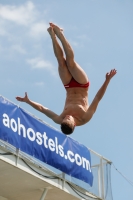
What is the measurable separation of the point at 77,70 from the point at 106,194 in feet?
13.0

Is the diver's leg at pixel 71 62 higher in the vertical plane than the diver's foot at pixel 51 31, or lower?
lower

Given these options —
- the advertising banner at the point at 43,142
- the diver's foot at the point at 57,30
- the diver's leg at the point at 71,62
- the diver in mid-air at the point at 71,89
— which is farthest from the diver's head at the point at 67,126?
the diver's foot at the point at 57,30

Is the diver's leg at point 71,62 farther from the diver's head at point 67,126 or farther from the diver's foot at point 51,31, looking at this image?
the diver's head at point 67,126

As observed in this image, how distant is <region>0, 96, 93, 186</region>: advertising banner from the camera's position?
1270 cm

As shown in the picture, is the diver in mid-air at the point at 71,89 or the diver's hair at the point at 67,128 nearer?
the diver's hair at the point at 67,128

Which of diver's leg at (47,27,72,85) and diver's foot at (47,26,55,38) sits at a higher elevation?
diver's foot at (47,26,55,38)

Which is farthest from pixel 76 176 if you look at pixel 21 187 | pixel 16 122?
pixel 16 122

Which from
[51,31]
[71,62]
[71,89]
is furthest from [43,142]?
[51,31]

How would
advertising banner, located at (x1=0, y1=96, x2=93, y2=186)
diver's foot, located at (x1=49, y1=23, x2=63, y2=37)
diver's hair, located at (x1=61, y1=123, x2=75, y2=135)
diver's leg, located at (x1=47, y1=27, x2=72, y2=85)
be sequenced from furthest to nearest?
advertising banner, located at (x1=0, y1=96, x2=93, y2=186), diver's leg, located at (x1=47, y1=27, x2=72, y2=85), diver's foot, located at (x1=49, y1=23, x2=63, y2=37), diver's hair, located at (x1=61, y1=123, x2=75, y2=135)

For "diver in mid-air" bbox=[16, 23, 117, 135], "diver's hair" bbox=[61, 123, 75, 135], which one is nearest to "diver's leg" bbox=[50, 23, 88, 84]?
"diver in mid-air" bbox=[16, 23, 117, 135]

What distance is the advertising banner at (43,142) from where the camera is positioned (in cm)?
1270

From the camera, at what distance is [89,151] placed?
49.2ft

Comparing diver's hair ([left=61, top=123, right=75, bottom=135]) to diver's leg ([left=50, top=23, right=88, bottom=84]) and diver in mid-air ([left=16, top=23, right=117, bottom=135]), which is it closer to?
diver in mid-air ([left=16, top=23, right=117, bottom=135])

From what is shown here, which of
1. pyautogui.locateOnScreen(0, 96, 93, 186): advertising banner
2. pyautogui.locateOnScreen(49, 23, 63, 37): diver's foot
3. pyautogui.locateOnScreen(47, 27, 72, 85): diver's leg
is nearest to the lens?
pyautogui.locateOnScreen(49, 23, 63, 37): diver's foot
